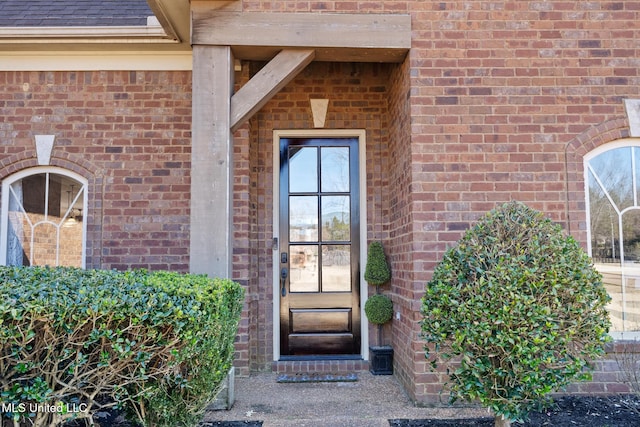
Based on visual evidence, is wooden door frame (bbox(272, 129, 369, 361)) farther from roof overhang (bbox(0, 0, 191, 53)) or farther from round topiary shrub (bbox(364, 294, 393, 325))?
roof overhang (bbox(0, 0, 191, 53))

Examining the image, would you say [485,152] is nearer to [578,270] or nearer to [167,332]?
[578,270]

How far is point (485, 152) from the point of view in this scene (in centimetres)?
387

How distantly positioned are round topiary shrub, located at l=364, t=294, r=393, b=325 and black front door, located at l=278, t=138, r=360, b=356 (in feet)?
0.86

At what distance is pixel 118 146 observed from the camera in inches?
189

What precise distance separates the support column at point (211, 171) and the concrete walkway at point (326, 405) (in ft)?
3.62

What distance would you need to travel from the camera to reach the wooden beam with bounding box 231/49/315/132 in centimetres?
367

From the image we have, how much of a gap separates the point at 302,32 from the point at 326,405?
3000 millimetres

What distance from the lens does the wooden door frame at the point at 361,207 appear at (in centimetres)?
484

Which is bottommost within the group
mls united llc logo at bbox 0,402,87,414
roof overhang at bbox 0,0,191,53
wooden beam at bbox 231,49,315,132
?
mls united llc logo at bbox 0,402,87,414

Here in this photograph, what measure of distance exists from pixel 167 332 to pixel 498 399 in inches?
76.4

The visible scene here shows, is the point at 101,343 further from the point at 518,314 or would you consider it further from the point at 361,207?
the point at 361,207

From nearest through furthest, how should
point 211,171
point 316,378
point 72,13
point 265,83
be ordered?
point 211,171, point 265,83, point 316,378, point 72,13

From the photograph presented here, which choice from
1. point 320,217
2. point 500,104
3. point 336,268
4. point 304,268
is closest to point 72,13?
point 320,217

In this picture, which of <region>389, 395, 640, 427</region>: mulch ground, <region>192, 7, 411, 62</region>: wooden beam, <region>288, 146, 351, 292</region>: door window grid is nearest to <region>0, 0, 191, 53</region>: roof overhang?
<region>192, 7, 411, 62</region>: wooden beam
